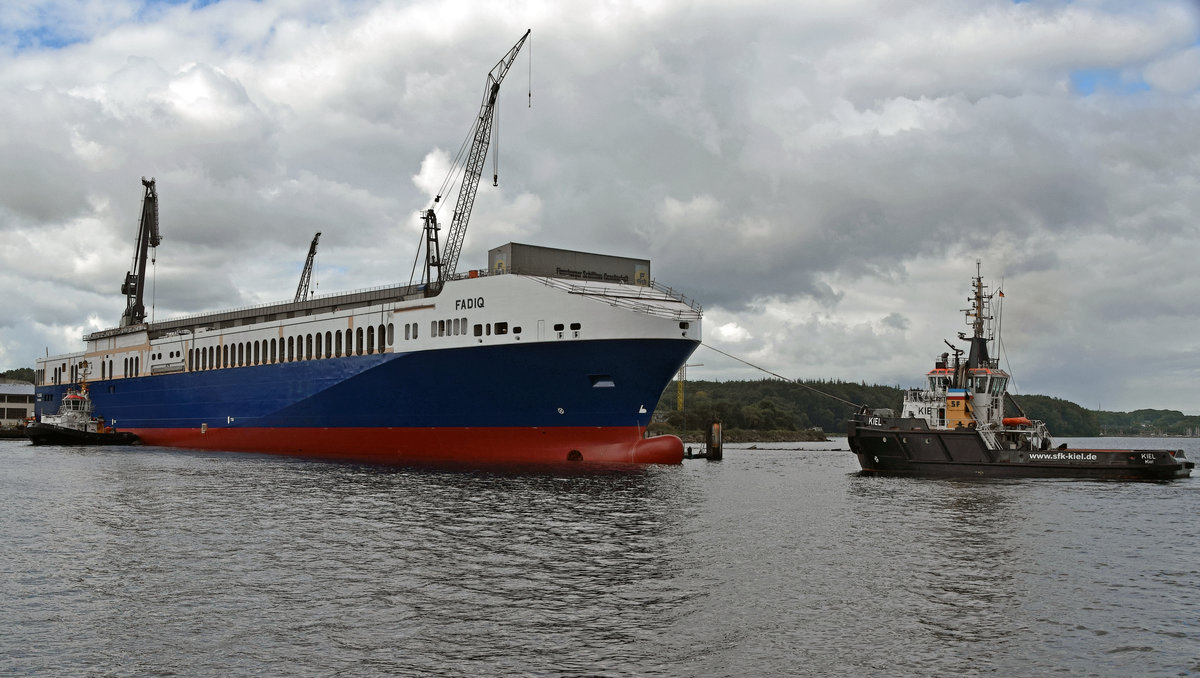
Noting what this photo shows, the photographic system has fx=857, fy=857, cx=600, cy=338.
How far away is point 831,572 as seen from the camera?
20.5 metres

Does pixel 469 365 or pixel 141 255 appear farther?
pixel 141 255

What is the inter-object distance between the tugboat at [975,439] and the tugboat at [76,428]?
6657cm

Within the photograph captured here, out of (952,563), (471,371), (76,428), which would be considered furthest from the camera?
(76,428)

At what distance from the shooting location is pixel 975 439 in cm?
4669

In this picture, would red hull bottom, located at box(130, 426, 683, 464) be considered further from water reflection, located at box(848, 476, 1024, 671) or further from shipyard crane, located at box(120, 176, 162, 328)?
shipyard crane, located at box(120, 176, 162, 328)

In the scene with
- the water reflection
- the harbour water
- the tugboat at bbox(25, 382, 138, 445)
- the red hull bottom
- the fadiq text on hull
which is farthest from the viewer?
the tugboat at bbox(25, 382, 138, 445)

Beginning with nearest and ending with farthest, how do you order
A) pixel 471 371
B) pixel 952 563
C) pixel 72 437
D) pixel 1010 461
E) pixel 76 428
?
pixel 952 563 < pixel 1010 461 < pixel 471 371 < pixel 72 437 < pixel 76 428

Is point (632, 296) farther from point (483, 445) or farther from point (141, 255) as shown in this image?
point (141, 255)

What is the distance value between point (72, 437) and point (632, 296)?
204 ft

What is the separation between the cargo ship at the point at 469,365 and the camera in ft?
150

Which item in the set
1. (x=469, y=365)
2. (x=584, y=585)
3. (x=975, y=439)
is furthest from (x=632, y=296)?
(x=584, y=585)

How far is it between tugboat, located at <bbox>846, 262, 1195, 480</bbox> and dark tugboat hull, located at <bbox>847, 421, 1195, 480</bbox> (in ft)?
0.16

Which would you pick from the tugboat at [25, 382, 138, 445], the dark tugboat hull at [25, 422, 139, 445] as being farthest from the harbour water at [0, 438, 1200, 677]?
the tugboat at [25, 382, 138, 445]

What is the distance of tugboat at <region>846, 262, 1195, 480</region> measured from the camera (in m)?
46.5
